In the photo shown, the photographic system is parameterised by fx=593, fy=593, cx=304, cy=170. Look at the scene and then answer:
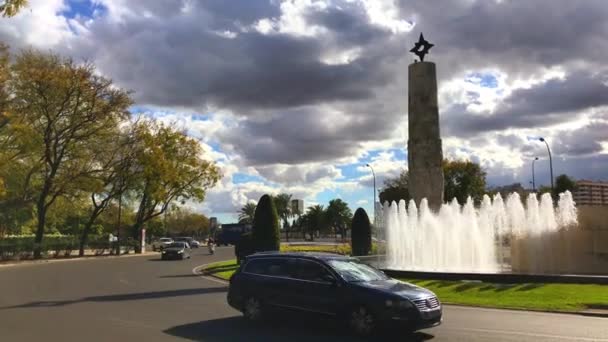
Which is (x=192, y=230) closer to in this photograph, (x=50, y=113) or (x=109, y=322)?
(x=50, y=113)

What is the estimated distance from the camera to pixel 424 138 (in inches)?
1235

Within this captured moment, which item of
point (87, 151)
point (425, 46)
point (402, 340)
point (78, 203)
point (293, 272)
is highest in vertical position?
point (425, 46)

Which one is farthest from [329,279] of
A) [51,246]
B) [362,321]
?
[51,246]

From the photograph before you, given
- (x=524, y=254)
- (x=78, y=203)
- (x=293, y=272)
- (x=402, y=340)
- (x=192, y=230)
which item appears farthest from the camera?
(x=192, y=230)

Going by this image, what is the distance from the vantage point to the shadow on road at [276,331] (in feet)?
35.4

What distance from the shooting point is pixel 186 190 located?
6850cm

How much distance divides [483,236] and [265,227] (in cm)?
1064

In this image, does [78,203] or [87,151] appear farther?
[78,203]

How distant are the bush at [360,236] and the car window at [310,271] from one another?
2419cm

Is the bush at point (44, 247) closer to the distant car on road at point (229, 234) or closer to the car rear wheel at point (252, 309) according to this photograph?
the distant car on road at point (229, 234)

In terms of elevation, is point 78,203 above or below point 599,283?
above

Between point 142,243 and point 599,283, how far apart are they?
180 ft

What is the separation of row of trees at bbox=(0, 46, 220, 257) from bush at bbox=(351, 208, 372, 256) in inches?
923

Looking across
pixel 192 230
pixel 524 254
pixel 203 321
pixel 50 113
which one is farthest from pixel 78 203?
pixel 192 230
